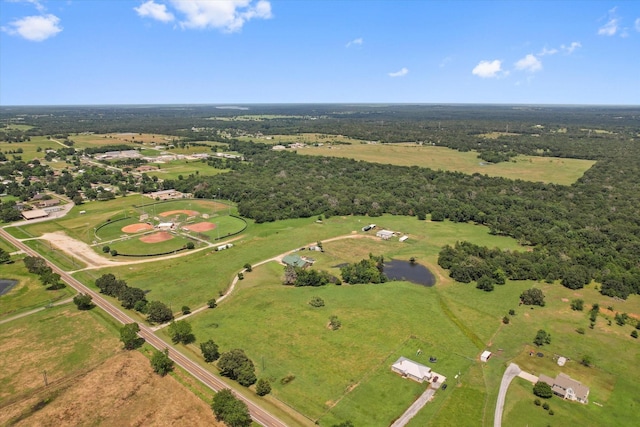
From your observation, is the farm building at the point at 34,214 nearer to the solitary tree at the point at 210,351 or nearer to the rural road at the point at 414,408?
the solitary tree at the point at 210,351

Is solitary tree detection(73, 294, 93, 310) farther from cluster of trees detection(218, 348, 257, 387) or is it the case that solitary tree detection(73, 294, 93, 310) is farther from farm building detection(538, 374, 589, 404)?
farm building detection(538, 374, 589, 404)

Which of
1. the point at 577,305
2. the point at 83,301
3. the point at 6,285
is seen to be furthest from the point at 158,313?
the point at 577,305

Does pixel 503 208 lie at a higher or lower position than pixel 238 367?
higher

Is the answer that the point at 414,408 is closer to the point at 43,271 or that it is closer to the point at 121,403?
the point at 121,403

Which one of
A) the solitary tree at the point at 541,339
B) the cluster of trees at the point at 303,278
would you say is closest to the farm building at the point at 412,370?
the solitary tree at the point at 541,339

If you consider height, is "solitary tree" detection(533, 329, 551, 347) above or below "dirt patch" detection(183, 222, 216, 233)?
below

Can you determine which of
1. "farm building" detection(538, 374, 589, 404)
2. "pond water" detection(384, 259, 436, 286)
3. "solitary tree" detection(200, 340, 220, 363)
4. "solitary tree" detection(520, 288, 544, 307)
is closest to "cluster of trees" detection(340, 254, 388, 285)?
"pond water" detection(384, 259, 436, 286)
